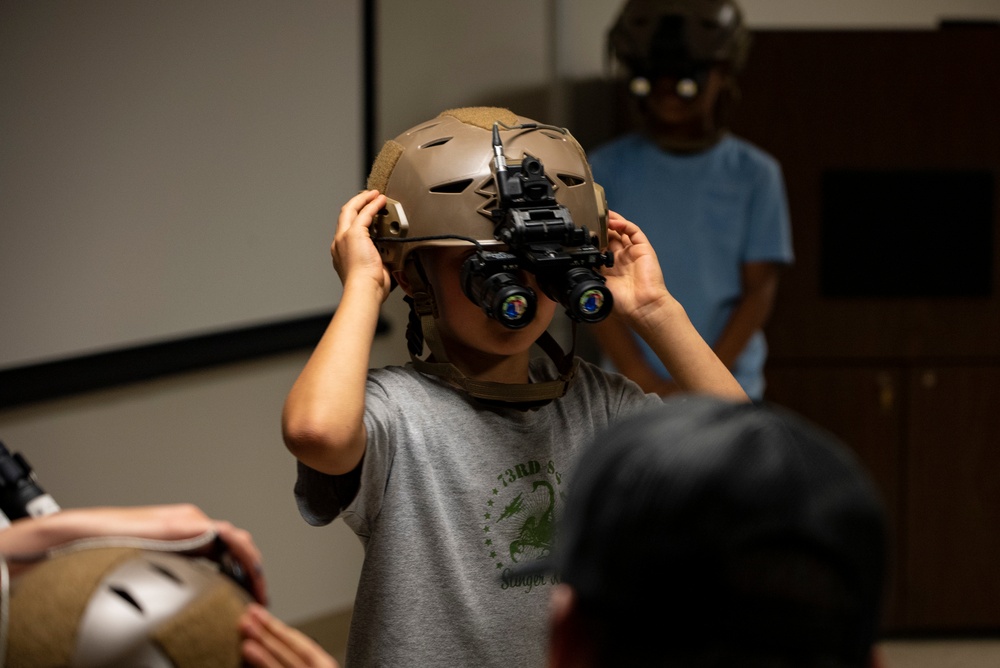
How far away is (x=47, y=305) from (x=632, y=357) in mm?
→ 1390

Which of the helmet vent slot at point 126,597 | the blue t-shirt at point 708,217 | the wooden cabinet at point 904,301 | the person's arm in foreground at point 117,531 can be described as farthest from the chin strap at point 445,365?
the wooden cabinet at point 904,301

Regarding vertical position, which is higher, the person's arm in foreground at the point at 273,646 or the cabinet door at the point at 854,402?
the person's arm in foreground at the point at 273,646

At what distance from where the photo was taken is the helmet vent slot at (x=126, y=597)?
34.2 inches

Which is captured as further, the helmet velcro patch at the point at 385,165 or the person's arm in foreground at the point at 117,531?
the helmet velcro patch at the point at 385,165

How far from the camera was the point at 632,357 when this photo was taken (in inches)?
113

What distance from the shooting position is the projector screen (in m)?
2.62

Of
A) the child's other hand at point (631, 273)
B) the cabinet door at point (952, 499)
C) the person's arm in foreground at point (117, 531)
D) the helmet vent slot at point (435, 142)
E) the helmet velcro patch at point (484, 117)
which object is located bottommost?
the cabinet door at point (952, 499)

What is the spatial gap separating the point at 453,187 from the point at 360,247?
137 mm

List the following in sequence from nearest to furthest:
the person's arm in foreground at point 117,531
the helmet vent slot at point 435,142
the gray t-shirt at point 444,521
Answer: the person's arm in foreground at point 117,531 → the gray t-shirt at point 444,521 → the helmet vent slot at point 435,142

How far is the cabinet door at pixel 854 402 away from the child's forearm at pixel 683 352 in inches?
86.1

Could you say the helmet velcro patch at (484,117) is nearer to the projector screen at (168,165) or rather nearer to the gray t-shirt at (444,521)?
the gray t-shirt at (444,521)

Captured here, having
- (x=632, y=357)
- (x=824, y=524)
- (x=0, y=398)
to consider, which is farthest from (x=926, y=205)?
Answer: (x=824, y=524)

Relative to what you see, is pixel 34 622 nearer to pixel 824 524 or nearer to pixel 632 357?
pixel 824 524

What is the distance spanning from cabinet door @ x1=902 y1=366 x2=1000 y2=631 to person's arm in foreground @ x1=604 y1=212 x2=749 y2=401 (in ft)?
7.66
